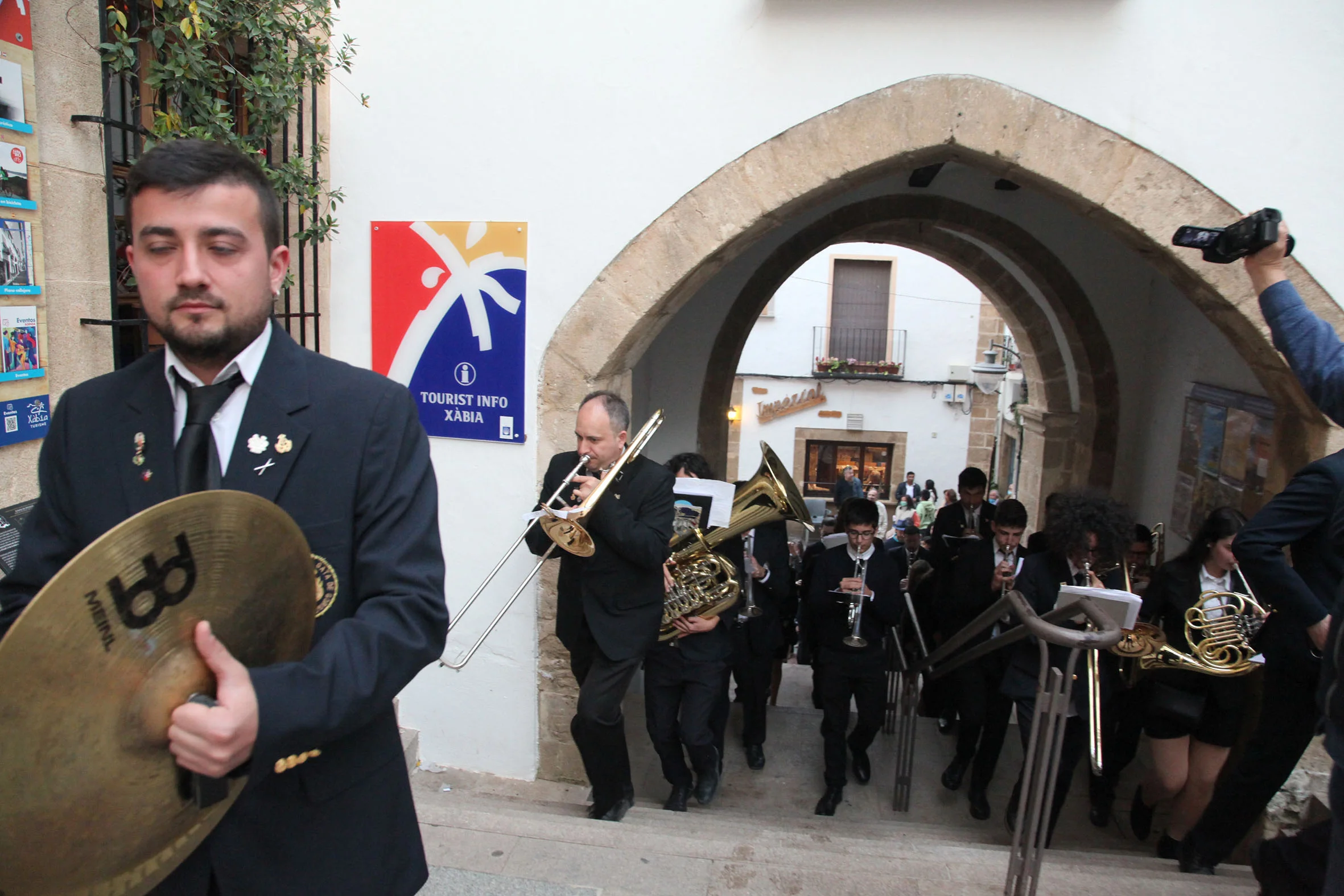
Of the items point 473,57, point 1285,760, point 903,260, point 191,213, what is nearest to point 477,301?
point 473,57

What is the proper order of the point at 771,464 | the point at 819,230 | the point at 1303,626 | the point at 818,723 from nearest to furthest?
the point at 1303,626, the point at 771,464, the point at 818,723, the point at 819,230

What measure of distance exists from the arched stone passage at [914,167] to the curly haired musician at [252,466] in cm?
289

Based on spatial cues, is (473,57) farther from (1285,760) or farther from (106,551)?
(1285,760)

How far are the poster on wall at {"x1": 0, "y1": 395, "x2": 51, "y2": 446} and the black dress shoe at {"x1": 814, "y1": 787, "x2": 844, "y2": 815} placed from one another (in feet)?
12.4

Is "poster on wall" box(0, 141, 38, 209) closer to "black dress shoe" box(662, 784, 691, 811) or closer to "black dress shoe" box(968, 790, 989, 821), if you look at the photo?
"black dress shoe" box(662, 784, 691, 811)

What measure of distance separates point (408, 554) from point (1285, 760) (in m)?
3.37

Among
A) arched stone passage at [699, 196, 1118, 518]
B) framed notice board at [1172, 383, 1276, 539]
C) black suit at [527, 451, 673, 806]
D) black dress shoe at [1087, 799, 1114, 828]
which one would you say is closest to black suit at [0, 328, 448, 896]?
black suit at [527, 451, 673, 806]

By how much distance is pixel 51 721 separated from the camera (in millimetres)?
923

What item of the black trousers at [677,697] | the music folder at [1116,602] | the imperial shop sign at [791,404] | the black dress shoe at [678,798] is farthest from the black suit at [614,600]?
the imperial shop sign at [791,404]

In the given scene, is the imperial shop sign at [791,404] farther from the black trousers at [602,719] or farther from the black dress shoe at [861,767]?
the black trousers at [602,719]

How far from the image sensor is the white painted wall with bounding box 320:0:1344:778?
3.61 metres

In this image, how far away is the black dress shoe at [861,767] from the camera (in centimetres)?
475

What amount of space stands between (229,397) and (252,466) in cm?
14

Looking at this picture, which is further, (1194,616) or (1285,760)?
(1194,616)
